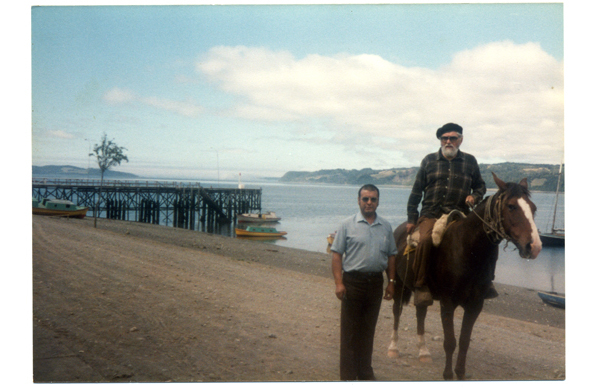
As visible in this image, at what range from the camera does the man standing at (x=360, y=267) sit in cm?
387

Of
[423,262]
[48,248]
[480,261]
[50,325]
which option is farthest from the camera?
[48,248]

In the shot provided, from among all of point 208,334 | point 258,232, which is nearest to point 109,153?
point 208,334

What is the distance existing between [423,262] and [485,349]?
2.23 m

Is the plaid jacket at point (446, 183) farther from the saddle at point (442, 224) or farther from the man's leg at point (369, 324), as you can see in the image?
the man's leg at point (369, 324)

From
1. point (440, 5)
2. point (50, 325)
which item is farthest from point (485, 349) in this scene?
point (50, 325)

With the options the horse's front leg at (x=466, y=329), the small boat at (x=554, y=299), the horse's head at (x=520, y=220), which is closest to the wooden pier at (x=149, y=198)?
the small boat at (x=554, y=299)

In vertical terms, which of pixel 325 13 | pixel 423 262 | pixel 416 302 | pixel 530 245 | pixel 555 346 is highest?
pixel 325 13

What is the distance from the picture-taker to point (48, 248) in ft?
33.5

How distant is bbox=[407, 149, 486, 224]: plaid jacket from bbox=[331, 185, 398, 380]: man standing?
115 centimetres

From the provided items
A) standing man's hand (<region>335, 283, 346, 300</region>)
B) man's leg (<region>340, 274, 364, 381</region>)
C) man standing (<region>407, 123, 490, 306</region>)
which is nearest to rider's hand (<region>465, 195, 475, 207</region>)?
man standing (<region>407, 123, 490, 306</region>)

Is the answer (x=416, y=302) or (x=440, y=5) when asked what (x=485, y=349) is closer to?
(x=416, y=302)

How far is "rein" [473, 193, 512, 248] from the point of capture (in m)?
3.92

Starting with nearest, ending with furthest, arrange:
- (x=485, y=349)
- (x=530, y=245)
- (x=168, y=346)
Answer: (x=530, y=245), (x=168, y=346), (x=485, y=349)

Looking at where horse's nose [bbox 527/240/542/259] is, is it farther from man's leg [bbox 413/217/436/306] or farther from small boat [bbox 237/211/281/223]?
small boat [bbox 237/211/281/223]
